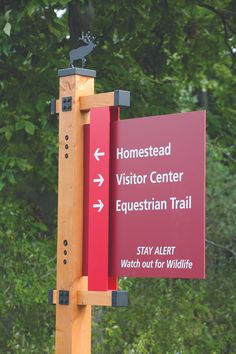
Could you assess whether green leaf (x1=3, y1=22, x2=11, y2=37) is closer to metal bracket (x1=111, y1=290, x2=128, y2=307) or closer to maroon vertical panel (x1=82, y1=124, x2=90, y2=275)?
maroon vertical panel (x1=82, y1=124, x2=90, y2=275)

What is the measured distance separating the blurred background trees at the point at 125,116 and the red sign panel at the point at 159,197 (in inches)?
142

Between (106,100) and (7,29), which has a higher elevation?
(7,29)

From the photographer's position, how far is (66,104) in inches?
277

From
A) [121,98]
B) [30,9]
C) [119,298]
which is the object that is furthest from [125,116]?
[119,298]

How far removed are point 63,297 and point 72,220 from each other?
49cm

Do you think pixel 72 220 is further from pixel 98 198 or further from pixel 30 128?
pixel 30 128

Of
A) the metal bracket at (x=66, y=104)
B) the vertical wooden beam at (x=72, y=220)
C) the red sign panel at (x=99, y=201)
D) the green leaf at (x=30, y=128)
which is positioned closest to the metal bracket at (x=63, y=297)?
the vertical wooden beam at (x=72, y=220)

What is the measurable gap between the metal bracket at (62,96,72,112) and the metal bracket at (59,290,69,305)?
46.1 inches

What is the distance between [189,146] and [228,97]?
8607 mm

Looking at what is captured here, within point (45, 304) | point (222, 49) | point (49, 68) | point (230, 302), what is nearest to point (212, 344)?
point (230, 302)

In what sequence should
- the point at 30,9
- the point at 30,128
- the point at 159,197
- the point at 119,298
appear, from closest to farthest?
the point at 159,197, the point at 119,298, the point at 30,9, the point at 30,128

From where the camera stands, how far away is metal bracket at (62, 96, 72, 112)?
7020 mm

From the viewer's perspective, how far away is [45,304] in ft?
36.3

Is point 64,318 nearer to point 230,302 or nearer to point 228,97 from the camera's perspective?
point 230,302
